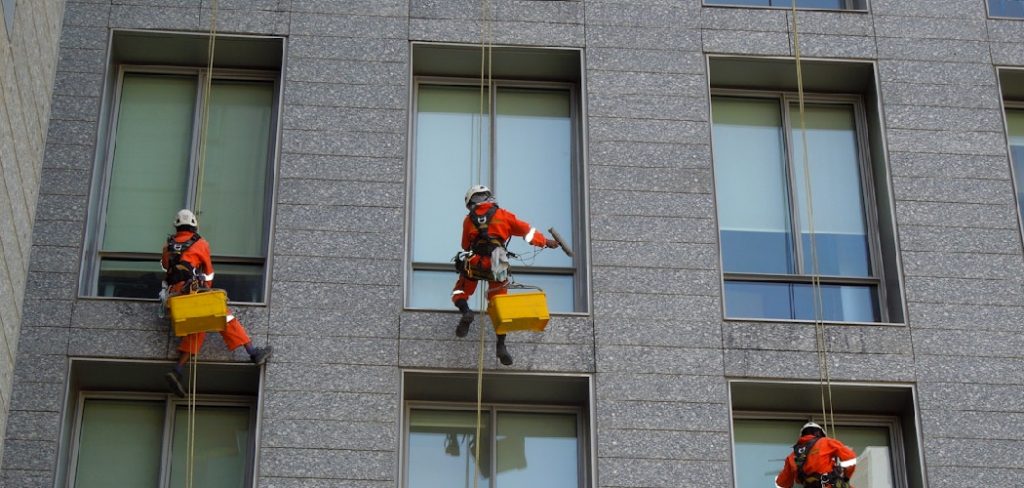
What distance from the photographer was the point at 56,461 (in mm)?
16047

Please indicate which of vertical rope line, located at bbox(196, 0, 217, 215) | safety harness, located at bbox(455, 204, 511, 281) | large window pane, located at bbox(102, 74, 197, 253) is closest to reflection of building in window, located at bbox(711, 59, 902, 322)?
safety harness, located at bbox(455, 204, 511, 281)

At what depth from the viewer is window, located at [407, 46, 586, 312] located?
1781 cm

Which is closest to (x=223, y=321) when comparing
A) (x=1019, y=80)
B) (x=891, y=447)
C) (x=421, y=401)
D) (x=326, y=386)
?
(x=326, y=386)

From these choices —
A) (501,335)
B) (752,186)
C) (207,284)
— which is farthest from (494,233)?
(752,186)

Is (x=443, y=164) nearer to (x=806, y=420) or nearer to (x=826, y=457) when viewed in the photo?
(x=806, y=420)

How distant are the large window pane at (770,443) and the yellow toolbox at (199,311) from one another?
5333 millimetres

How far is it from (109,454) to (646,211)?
5.97m

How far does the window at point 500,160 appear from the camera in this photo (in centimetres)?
1781

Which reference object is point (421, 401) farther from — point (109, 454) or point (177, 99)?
point (177, 99)

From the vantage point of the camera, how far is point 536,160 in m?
18.6

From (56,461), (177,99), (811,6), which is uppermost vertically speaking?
(811,6)

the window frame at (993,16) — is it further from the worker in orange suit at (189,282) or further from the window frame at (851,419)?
the worker in orange suit at (189,282)

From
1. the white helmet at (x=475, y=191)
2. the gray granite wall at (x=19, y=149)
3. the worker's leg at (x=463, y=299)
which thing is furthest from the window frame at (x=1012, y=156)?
the gray granite wall at (x=19, y=149)

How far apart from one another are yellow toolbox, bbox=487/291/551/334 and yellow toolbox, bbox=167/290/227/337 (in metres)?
2.61
